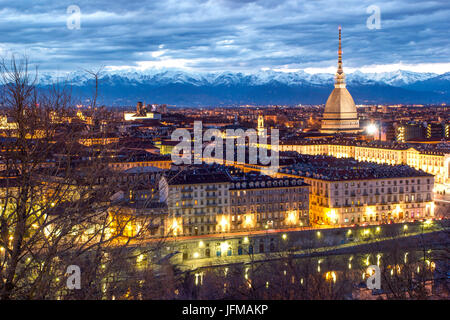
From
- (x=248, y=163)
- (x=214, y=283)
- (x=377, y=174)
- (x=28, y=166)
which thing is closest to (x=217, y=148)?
(x=248, y=163)

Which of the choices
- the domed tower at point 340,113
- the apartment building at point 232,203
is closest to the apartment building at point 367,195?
the apartment building at point 232,203

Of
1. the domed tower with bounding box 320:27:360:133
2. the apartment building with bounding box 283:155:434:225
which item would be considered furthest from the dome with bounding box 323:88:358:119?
the apartment building with bounding box 283:155:434:225

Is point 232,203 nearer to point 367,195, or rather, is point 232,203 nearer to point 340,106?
point 367,195

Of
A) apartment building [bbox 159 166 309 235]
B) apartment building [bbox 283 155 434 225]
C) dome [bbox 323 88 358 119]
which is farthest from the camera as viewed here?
dome [bbox 323 88 358 119]

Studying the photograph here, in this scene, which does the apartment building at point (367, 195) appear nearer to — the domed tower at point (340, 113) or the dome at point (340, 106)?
the domed tower at point (340, 113)

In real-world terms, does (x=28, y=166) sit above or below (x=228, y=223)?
above

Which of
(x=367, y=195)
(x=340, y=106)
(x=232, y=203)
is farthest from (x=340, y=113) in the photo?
(x=232, y=203)

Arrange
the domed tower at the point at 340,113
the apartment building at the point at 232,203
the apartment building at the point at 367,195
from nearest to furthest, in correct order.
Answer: the apartment building at the point at 232,203
the apartment building at the point at 367,195
the domed tower at the point at 340,113

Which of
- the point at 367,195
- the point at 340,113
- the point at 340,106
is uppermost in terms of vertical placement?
the point at 340,106

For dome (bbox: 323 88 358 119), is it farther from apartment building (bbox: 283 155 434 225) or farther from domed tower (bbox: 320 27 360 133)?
apartment building (bbox: 283 155 434 225)
